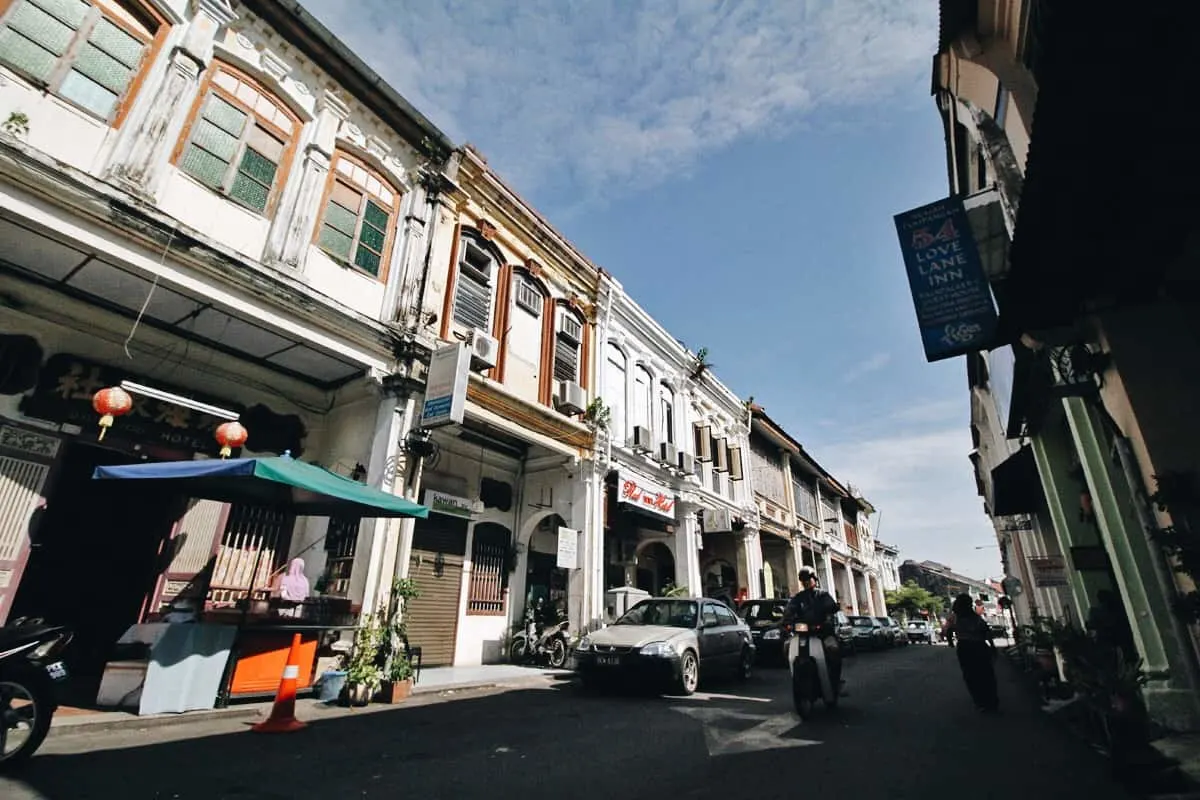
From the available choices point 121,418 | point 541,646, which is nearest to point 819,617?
point 541,646

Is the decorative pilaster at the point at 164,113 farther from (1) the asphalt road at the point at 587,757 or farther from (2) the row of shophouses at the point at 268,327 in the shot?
(1) the asphalt road at the point at 587,757

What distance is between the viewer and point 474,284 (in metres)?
11.8

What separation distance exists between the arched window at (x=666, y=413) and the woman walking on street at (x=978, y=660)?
10.3 metres

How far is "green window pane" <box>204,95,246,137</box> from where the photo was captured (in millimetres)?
8234

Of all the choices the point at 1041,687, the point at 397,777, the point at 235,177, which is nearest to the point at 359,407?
the point at 235,177

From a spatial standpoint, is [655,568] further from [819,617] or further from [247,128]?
[247,128]

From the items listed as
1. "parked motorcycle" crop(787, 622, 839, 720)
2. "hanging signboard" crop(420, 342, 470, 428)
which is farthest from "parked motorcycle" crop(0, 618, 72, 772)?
"parked motorcycle" crop(787, 622, 839, 720)

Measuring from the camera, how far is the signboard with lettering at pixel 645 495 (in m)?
13.8

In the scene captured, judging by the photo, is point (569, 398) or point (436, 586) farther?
point (569, 398)

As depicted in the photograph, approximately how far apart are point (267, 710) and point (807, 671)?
6.33 meters

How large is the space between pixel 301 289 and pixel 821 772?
862 cm

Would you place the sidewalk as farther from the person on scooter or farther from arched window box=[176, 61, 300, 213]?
arched window box=[176, 61, 300, 213]

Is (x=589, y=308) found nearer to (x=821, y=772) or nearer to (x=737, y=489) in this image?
(x=737, y=489)

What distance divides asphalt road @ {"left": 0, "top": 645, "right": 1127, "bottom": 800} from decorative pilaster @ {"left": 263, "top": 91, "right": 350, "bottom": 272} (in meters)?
6.30
